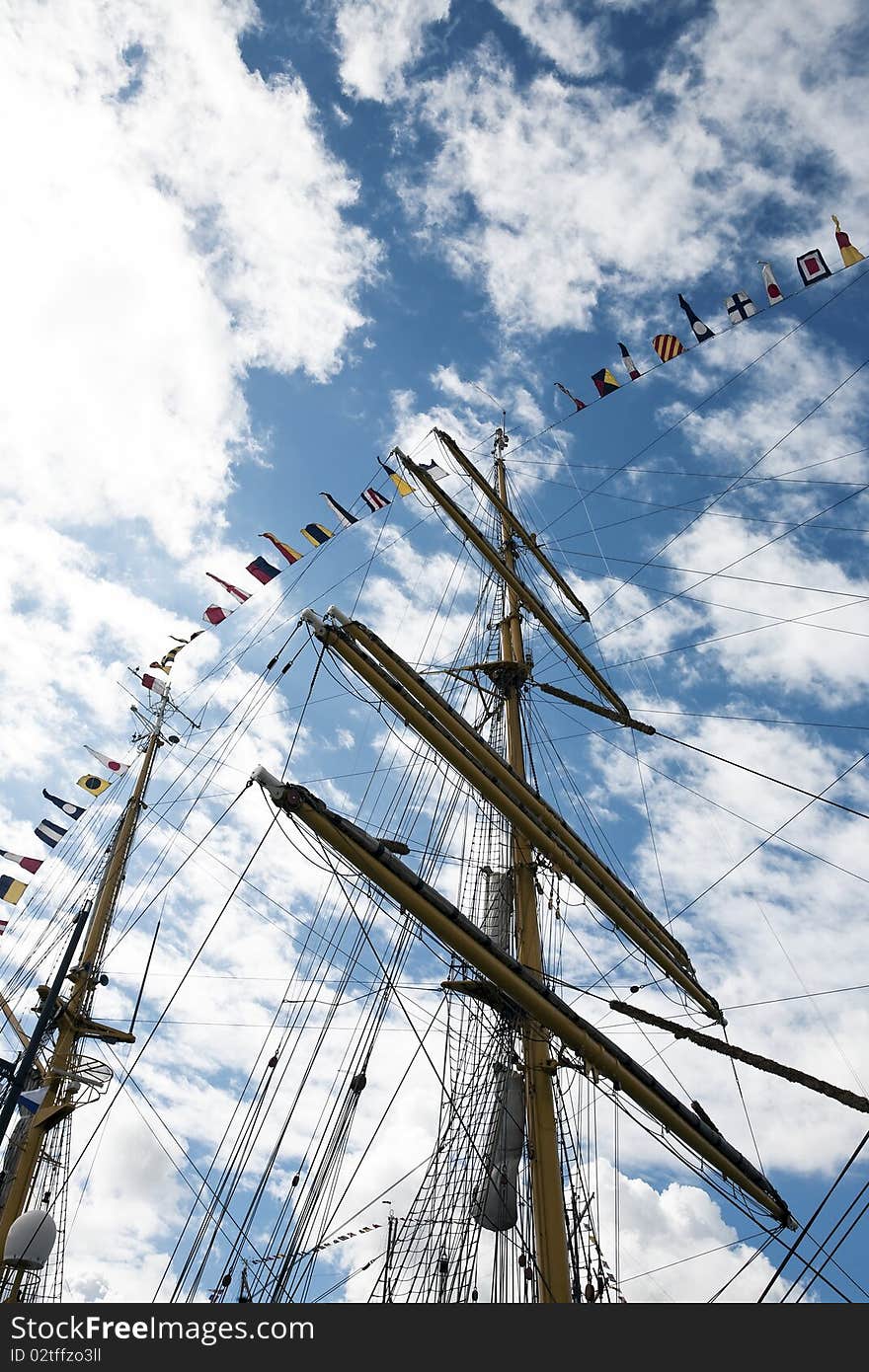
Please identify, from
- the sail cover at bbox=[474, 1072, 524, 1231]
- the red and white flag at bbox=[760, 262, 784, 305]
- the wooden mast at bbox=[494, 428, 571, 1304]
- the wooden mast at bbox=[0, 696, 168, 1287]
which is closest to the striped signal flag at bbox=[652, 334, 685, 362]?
the red and white flag at bbox=[760, 262, 784, 305]

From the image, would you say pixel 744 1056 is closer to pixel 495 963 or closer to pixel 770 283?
pixel 495 963

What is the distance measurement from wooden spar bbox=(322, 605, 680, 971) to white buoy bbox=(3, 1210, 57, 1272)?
301 inches

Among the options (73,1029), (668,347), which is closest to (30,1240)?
(73,1029)

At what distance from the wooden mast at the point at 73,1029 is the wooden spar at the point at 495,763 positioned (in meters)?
8.26

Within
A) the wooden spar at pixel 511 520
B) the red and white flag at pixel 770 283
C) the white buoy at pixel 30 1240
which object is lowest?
the white buoy at pixel 30 1240

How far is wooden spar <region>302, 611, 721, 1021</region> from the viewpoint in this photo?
11.8 m

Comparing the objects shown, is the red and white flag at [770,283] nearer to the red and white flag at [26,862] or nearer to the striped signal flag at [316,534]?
the striped signal flag at [316,534]

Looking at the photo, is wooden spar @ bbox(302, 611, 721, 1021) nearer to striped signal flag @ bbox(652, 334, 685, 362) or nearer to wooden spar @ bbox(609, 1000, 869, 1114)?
wooden spar @ bbox(609, 1000, 869, 1114)

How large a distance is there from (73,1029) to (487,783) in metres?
10.7

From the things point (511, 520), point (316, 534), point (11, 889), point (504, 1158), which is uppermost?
point (511, 520)

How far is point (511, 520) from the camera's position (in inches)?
781

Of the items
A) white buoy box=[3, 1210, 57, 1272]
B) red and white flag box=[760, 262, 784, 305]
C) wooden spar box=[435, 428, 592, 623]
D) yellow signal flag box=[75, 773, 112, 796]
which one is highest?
wooden spar box=[435, 428, 592, 623]

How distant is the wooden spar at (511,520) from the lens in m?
18.5

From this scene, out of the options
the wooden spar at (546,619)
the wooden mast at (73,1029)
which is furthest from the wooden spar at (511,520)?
the wooden mast at (73,1029)
